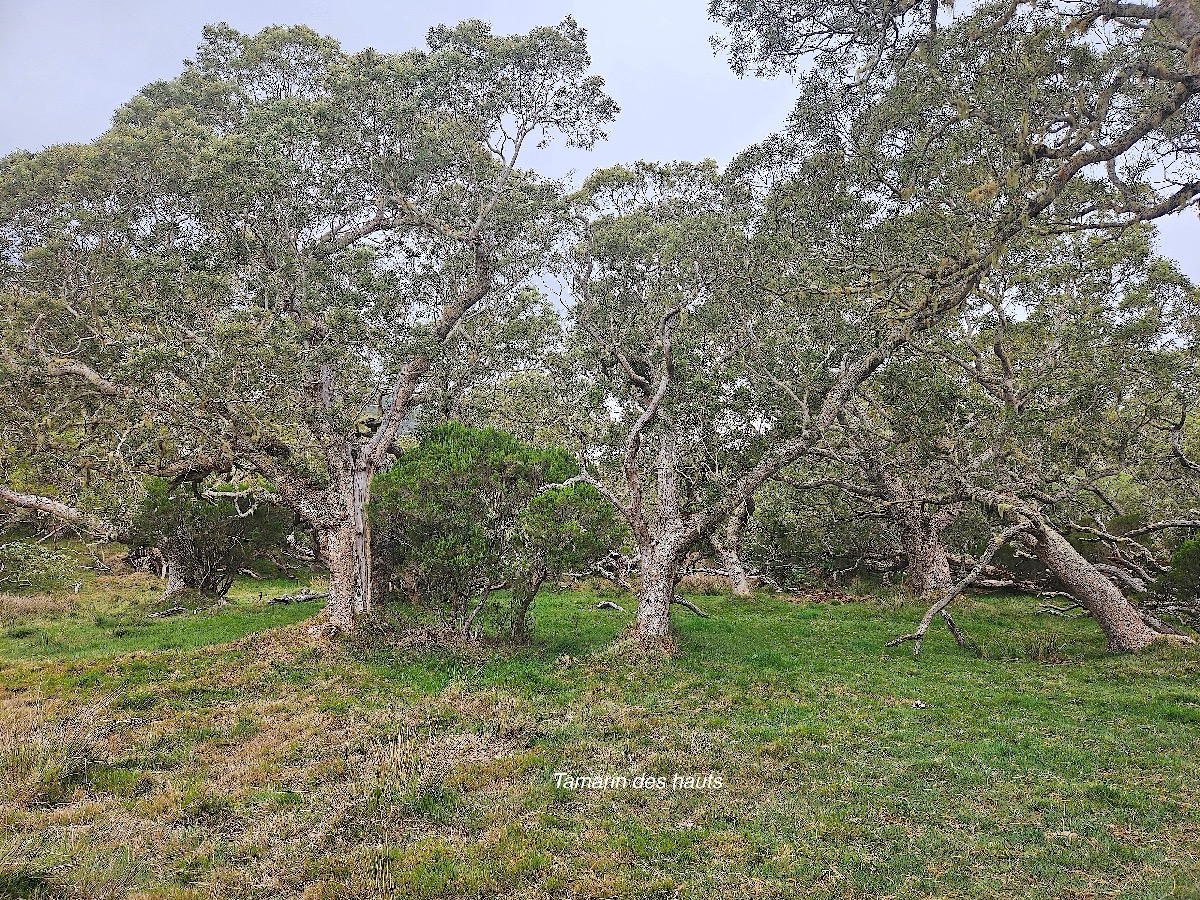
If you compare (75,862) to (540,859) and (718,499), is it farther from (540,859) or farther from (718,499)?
(718,499)

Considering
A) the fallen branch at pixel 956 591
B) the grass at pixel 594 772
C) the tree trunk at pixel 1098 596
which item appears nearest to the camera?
the grass at pixel 594 772

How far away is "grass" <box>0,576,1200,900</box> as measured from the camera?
6.38 m

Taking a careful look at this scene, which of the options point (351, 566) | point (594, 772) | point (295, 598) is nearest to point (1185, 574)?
point (594, 772)

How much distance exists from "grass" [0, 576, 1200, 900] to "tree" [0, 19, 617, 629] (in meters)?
6.40

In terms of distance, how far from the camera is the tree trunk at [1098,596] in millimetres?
15750

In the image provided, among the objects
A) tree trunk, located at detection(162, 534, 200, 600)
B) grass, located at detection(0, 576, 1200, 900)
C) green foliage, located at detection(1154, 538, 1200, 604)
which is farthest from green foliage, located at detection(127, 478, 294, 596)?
green foliage, located at detection(1154, 538, 1200, 604)

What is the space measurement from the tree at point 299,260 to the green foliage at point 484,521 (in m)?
2.20

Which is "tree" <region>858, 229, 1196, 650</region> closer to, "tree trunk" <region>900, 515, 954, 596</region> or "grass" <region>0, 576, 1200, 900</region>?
"tree trunk" <region>900, 515, 954, 596</region>

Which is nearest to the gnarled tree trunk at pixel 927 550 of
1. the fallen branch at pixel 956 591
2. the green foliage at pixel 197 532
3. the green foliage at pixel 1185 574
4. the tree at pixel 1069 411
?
the tree at pixel 1069 411

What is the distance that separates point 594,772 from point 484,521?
938 cm

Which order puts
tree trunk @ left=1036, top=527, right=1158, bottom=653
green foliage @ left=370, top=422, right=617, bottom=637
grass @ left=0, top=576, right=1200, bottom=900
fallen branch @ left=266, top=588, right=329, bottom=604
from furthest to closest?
fallen branch @ left=266, top=588, right=329, bottom=604
green foliage @ left=370, top=422, right=617, bottom=637
tree trunk @ left=1036, top=527, right=1158, bottom=653
grass @ left=0, top=576, right=1200, bottom=900

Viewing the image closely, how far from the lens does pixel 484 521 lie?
17531 mm

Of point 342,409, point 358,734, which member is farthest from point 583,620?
point 358,734

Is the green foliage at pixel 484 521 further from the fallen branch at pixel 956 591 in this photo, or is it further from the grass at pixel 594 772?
the fallen branch at pixel 956 591
